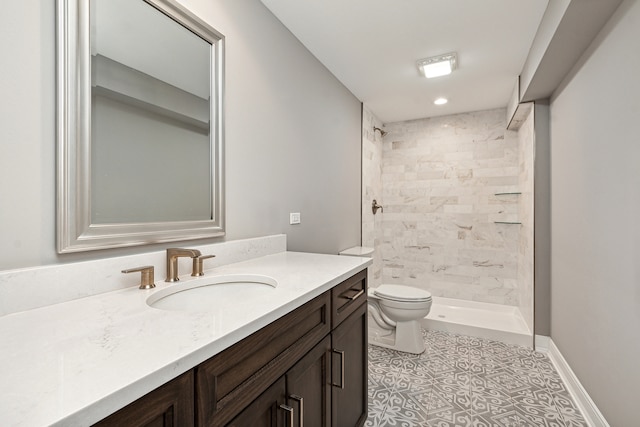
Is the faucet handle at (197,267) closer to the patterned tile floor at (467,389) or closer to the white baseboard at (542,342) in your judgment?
the patterned tile floor at (467,389)

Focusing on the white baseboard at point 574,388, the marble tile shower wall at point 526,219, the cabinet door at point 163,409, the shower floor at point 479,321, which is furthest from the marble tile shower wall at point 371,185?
the cabinet door at point 163,409

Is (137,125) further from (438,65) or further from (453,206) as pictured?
(453,206)

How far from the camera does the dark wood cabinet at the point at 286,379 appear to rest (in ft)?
1.91

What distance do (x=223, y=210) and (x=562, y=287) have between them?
2319 millimetres

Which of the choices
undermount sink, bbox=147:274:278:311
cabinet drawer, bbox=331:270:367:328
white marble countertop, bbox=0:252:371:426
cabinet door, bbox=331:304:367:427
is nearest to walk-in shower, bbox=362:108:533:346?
cabinet door, bbox=331:304:367:427

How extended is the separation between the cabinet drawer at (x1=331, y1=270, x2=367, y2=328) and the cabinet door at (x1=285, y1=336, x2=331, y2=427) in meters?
0.11

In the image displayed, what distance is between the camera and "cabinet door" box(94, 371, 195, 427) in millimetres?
484

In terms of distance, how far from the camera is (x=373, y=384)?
6.70 ft

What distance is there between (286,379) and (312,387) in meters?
0.20

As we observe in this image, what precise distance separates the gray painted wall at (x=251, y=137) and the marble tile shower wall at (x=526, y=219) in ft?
5.00

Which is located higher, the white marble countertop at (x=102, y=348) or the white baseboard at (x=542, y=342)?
the white marble countertop at (x=102, y=348)

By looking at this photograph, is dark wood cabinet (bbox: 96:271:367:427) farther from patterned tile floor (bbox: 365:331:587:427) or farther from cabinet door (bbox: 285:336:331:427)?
patterned tile floor (bbox: 365:331:587:427)

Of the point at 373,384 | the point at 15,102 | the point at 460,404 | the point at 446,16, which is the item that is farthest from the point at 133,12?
the point at 460,404

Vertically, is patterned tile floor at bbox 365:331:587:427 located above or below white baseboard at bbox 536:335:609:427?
below
